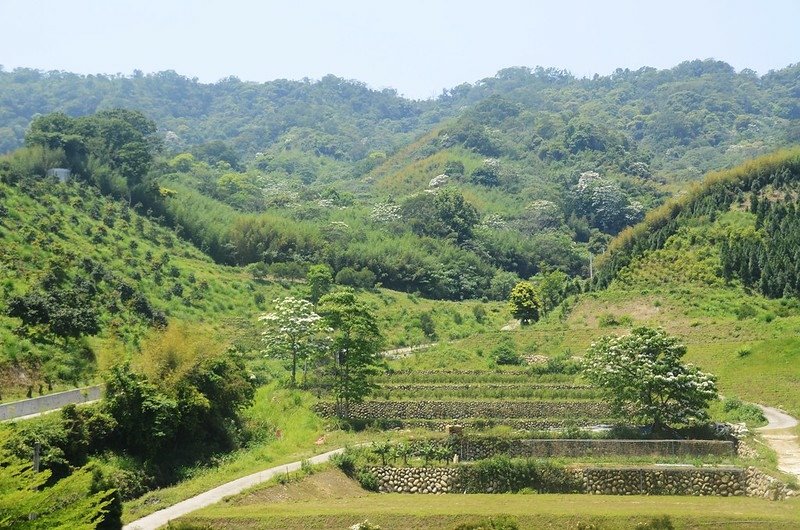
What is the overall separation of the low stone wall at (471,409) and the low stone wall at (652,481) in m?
9.30

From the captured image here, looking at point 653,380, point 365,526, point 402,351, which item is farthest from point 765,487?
point 402,351

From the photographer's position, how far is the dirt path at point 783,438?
1177 inches

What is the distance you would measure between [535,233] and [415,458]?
86539 millimetres

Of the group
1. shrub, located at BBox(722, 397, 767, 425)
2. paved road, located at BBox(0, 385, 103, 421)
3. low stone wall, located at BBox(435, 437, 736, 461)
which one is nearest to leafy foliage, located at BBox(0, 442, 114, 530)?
paved road, located at BBox(0, 385, 103, 421)

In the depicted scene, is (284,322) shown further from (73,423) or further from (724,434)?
(724,434)

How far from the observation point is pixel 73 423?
28.3 metres

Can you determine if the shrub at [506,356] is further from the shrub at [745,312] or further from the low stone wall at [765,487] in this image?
the low stone wall at [765,487]

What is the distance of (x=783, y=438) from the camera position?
33.1 metres

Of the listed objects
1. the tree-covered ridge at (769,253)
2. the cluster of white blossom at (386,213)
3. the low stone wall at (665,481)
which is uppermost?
the cluster of white blossom at (386,213)

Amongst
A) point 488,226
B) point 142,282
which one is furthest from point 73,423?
point 488,226

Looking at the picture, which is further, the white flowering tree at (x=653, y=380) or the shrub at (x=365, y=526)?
the white flowering tree at (x=653, y=380)

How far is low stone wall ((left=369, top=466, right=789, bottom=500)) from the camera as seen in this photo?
94.4 ft

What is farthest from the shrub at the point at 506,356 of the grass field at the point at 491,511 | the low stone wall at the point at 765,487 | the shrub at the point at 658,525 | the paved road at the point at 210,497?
the shrub at the point at 658,525

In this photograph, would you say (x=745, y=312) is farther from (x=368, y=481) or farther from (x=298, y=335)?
(x=368, y=481)
